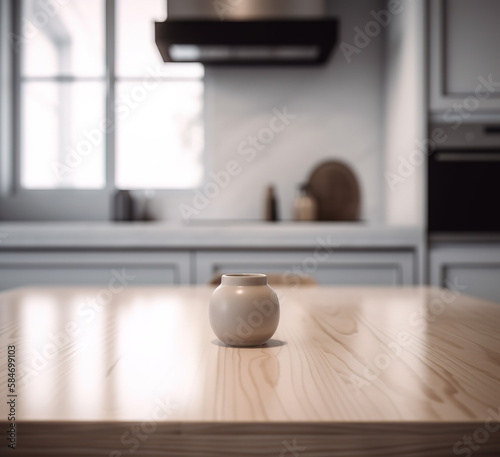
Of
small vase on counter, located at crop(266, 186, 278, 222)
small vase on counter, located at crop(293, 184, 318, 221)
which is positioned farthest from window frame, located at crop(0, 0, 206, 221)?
small vase on counter, located at crop(293, 184, 318, 221)

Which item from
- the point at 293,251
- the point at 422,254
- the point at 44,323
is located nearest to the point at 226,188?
the point at 293,251

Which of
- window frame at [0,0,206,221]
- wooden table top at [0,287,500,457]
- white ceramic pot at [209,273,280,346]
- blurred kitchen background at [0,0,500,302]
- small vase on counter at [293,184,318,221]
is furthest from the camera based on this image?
window frame at [0,0,206,221]

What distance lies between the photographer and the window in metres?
3.09

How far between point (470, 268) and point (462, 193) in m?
0.36

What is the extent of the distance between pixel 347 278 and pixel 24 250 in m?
1.53

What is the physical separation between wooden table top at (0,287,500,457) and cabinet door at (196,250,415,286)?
1.32 meters

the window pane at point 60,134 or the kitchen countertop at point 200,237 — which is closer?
the kitchen countertop at point 200,237

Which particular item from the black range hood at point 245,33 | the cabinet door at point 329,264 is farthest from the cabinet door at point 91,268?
the black range hood at point 245,33

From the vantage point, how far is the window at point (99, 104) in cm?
309

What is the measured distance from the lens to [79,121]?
3.11m

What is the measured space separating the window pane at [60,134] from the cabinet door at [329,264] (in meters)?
1.16

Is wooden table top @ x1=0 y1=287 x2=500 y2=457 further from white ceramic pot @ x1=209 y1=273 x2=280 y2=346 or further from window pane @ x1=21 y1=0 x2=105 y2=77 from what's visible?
window pane @ x1=21 y1=0 x2=105 y2=77

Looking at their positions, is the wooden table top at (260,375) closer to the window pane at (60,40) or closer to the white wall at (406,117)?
the white wall at (406,117)

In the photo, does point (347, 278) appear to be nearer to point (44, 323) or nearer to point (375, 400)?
point (44, 323)
